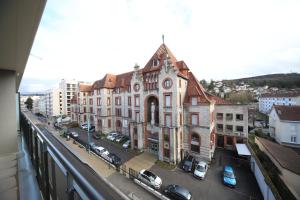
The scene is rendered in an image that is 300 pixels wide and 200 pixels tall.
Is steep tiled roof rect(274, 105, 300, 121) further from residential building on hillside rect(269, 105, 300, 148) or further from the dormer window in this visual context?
the dormer window

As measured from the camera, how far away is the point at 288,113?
17.7 m

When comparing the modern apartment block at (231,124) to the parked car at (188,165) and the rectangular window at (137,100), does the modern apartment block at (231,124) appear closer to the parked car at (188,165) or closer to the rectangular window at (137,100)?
the parked car at (188,165)

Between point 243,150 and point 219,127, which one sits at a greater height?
point 219,127

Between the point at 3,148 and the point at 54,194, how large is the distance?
11.0 feet

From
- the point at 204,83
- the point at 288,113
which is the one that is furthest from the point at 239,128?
the point at 204,83

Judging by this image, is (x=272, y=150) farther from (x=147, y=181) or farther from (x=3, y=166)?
(x=3, y=166)

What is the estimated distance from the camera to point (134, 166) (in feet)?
36.8

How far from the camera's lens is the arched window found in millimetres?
12297

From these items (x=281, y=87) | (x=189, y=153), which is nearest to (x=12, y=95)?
(x=189, y=153)

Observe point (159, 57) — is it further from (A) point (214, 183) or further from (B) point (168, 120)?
(A) point (214, 183)

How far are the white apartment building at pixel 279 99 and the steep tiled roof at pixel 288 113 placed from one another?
42.7ft

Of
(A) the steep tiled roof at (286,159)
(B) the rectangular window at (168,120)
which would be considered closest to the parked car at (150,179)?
(B) the rectangular window at (168,120)

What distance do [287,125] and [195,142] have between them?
13.9 meters

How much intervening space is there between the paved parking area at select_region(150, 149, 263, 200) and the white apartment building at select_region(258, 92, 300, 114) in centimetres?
2673
